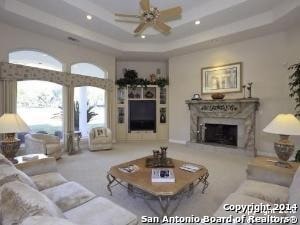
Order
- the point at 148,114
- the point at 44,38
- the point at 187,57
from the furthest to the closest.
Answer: the point at 148,114 → the point at 187,57 → the point at 44,38

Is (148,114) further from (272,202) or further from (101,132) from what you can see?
(272,202)

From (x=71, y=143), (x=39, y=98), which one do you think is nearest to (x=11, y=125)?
(x=71, y=143)

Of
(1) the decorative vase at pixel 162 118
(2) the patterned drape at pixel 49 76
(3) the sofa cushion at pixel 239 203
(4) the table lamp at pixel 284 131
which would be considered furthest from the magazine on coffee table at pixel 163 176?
(1) the decorative vase at pixel 162 118

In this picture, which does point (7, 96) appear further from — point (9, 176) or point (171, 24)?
point (171, 24)

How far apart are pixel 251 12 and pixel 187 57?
8.98ft

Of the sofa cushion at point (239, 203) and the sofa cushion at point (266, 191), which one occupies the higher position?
the sofa cushion at point (266, 191)

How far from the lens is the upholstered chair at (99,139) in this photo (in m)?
5.95

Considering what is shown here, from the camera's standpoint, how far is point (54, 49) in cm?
571

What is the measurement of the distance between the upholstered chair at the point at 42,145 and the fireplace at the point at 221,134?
15.6 feet

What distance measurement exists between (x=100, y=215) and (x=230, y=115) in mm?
5308

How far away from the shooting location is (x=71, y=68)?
622cm

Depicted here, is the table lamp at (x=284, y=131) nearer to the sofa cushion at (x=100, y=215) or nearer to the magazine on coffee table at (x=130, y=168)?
the magazine on coffee table at (x=130, y=168)

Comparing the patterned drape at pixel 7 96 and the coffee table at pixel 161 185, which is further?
the patterned drape at pixel 7 96

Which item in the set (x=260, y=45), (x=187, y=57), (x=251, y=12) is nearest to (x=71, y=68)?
(x=187, y=57)
